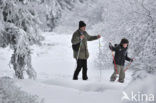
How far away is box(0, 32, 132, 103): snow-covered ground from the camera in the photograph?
4414 mm

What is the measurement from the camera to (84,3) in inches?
984

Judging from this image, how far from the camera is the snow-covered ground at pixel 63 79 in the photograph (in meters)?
4.41

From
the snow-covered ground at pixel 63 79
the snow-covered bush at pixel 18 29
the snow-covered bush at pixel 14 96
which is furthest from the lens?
the snow-covered bush at pixel 18 29

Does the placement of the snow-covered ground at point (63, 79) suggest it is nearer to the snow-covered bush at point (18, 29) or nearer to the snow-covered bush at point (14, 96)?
the snow-covered bush at point (14, 96)

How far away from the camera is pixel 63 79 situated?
6.52 meters

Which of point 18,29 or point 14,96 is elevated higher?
point 18,29

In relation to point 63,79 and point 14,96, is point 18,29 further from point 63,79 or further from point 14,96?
point 14,96

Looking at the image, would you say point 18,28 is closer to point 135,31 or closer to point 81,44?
point 81,44

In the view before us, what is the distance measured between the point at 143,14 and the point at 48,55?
9.90 meters

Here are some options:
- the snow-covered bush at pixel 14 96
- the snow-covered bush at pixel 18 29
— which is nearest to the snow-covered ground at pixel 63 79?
the snow-covered bush at pixel 14 96

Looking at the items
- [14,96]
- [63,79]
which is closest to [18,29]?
[63,79]

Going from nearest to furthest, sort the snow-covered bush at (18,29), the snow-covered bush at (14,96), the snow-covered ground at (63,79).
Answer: the snow-covered bush at (14,96) < the snow-covered ground at (63,79) < the snow-covered bush at (18,29)

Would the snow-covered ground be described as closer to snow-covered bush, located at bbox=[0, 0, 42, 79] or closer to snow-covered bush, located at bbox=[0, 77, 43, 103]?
snow-covered bush, located at bbox=[0, 77, 43, 103]

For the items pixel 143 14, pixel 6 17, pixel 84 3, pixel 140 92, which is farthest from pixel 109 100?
pixel 84 3
